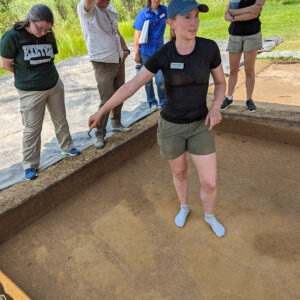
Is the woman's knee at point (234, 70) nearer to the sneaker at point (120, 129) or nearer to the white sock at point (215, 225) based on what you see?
the sneaker at point (120, 129)

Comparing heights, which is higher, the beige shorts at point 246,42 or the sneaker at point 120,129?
the beige shorts at point 246,42

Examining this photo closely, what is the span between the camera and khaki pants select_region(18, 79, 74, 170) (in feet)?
9.26

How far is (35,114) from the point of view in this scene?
2.87 metres

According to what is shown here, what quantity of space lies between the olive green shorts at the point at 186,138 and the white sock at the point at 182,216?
661 millimetres

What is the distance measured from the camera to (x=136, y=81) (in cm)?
202

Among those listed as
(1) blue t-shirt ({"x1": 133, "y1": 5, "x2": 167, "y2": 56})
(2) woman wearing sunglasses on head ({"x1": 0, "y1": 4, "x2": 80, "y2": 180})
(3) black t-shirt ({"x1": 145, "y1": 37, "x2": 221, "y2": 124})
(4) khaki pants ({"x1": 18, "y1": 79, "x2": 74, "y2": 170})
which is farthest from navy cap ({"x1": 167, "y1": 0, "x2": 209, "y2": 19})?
(1) blue t-shirt ({"x1": 133, "y1": 5, "x2": 167, "y2": 56})

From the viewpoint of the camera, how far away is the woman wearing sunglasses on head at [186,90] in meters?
1.82

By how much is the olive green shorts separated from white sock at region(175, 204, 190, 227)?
2.17 ft

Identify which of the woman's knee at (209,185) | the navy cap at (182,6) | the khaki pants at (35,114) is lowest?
the woman's knee at (209,185)

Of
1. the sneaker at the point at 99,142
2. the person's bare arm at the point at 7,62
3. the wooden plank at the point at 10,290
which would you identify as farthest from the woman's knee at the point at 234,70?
the wooden plank at the point at 10,290

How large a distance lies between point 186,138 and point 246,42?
223 centimetres

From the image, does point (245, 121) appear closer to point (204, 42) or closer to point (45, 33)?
point (204, 42)

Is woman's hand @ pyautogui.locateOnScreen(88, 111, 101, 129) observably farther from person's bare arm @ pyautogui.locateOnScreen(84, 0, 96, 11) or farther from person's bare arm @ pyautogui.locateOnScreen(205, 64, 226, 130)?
person's bare arm @ pyautogui.locateOnScreen(84, 0, 96, 11)

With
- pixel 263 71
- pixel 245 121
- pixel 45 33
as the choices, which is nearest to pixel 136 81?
pixel 45 33
